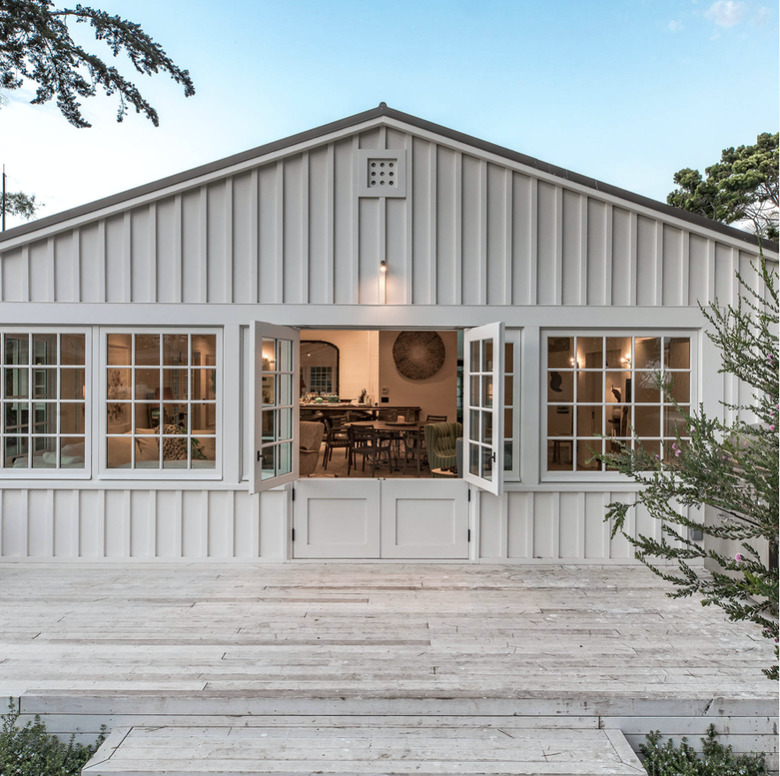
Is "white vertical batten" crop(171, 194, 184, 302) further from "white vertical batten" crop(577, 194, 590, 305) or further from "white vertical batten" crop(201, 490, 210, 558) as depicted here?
"white vertical batten" crop(577, 194, 590, 305)

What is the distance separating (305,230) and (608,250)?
→ 258 centimetres

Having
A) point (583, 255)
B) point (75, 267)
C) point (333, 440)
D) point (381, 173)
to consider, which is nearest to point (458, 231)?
point (381, 173)

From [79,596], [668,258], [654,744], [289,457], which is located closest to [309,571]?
[289,457]

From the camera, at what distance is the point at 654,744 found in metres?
2.79

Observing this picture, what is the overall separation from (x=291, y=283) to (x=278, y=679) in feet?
10.2

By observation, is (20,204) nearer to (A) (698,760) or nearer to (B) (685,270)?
(B) (685,270)

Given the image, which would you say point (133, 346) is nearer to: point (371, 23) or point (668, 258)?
point (668, 258)

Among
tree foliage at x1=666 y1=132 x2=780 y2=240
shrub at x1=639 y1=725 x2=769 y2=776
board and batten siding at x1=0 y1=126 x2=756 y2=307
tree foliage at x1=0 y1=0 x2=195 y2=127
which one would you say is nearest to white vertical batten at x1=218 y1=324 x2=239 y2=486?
board and batten siding at x1=0 y1=126 x2=756 y2=307

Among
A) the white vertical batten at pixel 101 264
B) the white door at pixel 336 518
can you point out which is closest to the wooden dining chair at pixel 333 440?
the white door at pixel 336 518

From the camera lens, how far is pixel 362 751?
2615 mm

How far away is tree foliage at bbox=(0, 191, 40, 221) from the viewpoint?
16.1 metres

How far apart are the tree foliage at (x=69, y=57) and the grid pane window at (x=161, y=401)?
6.57 ft

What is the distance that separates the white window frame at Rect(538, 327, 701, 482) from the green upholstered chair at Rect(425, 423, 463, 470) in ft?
5.77

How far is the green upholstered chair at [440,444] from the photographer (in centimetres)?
682
